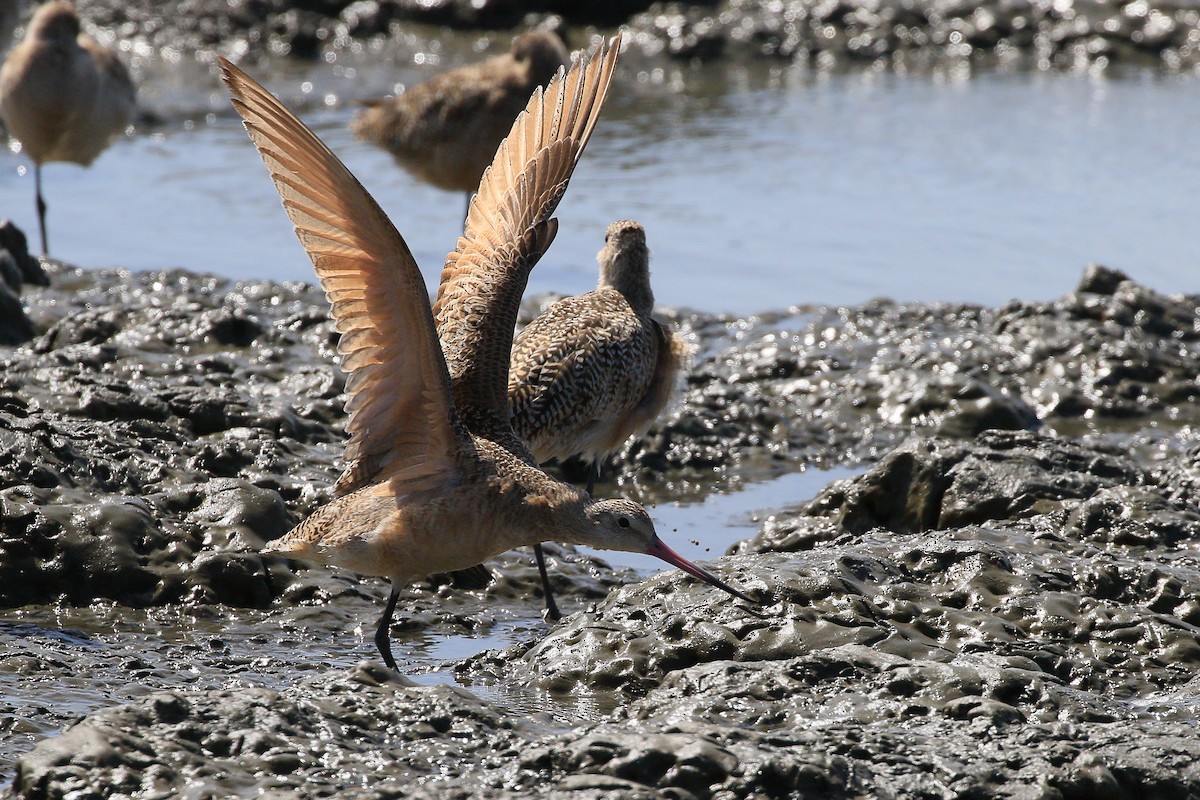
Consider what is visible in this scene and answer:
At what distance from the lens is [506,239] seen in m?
5.61

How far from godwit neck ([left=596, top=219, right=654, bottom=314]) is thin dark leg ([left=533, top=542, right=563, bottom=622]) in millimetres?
1670

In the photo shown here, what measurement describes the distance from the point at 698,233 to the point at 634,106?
4.34 metres

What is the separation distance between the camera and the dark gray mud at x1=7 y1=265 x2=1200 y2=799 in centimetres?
329

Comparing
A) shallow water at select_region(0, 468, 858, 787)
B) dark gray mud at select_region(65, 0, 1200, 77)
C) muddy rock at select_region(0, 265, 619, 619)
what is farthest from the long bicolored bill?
dark gray mud at select_region(65, 0, 1200, 77)

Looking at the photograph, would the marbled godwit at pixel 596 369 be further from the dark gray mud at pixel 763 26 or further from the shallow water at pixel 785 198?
the dark gray mud at pixel 763 26

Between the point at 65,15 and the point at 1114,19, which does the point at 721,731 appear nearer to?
the point at 65,15

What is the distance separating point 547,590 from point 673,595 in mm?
824

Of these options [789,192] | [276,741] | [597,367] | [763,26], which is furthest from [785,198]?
[276,741]

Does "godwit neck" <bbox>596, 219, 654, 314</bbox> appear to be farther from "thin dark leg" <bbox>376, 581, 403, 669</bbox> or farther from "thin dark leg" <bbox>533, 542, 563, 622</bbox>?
"thin dark leg" <bbox>376, 581, 403, 669</bbox>

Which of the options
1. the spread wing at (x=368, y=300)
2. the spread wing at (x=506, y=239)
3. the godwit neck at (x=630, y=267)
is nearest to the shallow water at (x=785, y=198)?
the godwit neck at (x=630, y=267)

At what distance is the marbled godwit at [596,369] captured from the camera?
5.65 meters

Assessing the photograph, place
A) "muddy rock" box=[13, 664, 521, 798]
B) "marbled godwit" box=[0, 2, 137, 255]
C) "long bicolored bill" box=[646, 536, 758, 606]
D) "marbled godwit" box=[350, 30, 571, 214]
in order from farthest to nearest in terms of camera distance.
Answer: "marbled godwit" box=[0, 2, 137, 255]
"marbled godwit" box=[350, 30, 571, 214]
"long bicolored bill" box=[646, 536, 758, 606]
"muddy rock" box=[13, 664, 521, 798]

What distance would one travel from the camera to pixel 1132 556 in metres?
5.15

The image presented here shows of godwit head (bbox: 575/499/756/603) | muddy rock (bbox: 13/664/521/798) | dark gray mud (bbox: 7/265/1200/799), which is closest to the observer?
muddy rock (bbox: 13/664/521/798)
